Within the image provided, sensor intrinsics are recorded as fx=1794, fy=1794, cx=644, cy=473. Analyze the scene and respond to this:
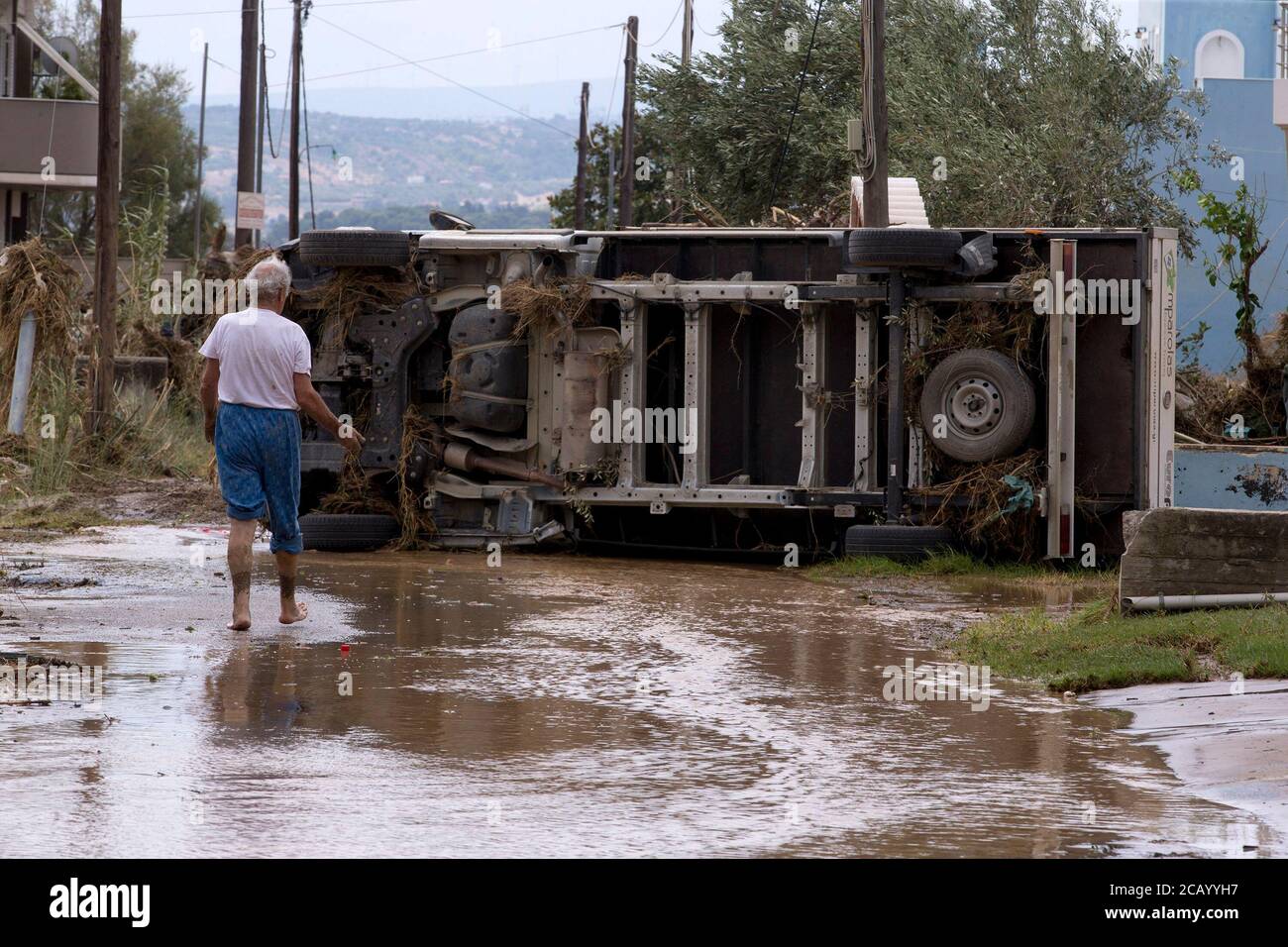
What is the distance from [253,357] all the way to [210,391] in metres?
0.29

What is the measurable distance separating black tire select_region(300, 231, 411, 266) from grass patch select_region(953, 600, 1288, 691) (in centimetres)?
612

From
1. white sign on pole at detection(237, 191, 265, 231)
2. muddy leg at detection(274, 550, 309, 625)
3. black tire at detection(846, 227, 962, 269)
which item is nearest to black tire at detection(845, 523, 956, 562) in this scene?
black tire at detection(846, 227, 962, 269)

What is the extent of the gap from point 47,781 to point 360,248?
842 centimetres

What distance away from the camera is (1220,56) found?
5456cm

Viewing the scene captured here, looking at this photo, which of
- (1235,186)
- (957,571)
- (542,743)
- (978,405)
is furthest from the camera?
(1235,186)

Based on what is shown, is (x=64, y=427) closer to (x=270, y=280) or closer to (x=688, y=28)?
(x=270, y=280)

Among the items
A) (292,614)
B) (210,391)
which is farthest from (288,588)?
(210,391)

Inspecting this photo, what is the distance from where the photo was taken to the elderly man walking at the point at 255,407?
8875 mm

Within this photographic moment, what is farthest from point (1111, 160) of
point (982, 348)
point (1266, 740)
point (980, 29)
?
Answer: point (1266, 740)

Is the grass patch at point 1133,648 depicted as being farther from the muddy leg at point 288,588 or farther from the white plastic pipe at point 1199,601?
the muddy leg at point 288,588

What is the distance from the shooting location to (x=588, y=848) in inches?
195

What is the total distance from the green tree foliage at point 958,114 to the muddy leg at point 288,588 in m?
12.8

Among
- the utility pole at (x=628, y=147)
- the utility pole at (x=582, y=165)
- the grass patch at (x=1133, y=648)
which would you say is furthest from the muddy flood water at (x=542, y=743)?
the utility pole at (x=582, y=165)
